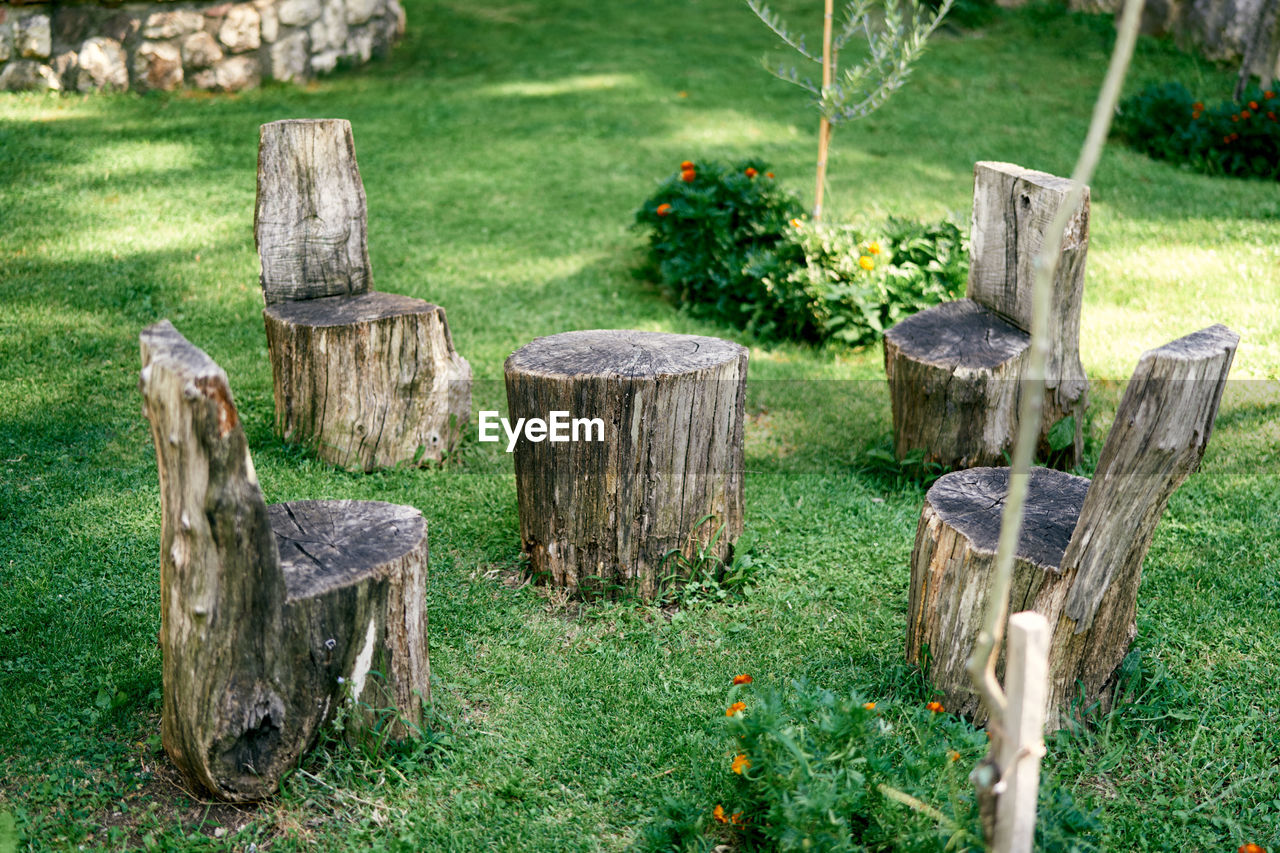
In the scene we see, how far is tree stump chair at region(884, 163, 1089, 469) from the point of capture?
4074 mm

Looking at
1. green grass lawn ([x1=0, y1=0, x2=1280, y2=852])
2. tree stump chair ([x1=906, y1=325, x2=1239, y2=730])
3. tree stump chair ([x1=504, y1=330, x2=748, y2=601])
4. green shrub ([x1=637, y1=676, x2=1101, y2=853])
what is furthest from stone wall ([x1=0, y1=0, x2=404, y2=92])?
green shrub ([x1=637, y1=676, x2=1101, y2=853])

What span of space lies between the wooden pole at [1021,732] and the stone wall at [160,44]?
9371 millimetres

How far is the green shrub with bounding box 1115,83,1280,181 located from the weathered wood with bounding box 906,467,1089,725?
6988mm

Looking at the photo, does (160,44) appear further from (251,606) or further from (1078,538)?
(1078,538)

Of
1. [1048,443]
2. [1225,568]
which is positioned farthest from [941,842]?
[1048,443]

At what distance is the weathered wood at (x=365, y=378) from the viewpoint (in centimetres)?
411

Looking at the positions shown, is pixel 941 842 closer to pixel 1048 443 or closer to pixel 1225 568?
pixel 1225 568

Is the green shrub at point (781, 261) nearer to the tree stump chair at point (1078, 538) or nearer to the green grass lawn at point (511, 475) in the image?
the green grass lawn at point (511, 475)

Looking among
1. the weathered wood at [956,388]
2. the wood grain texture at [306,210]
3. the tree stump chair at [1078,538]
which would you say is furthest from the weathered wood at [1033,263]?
the wood grain texture at [306,210]

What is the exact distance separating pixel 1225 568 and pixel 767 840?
223 cm

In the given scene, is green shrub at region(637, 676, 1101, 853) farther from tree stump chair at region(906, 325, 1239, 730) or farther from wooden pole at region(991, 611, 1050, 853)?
wooden pole at region(991, 611, 1050, 853)

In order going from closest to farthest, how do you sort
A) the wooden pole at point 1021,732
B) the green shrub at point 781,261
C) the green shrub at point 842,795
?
the wooden pole at point 1021,732
the green shrub at point 842,795
the green shrub at point 781,261

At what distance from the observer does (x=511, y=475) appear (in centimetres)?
441

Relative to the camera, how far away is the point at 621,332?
3.78 m
